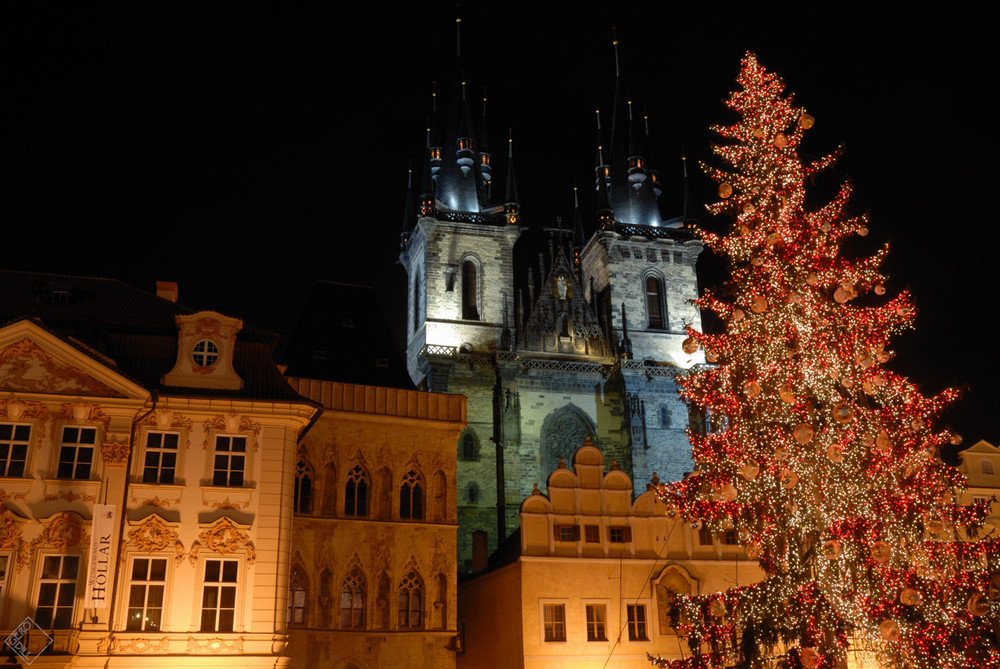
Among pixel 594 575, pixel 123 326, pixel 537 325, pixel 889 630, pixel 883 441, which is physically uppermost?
pixel 537 325

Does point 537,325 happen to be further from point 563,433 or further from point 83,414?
point 83,414

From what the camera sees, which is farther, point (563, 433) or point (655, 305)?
point (655, 305)

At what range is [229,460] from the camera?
2062cm

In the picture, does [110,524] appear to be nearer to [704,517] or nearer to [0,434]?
[0,434]

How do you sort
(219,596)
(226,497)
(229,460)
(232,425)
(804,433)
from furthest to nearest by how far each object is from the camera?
1. (232,425)
2. (229,460)
3. (226,497)
4. (219,596)
5. (804,433)

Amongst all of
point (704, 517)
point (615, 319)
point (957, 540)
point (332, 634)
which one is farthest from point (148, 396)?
point (615, 319)

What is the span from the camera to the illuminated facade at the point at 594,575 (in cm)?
2467

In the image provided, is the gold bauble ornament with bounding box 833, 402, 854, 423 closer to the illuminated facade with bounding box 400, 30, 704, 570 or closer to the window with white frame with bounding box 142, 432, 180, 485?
the window with white frame with bounding box 142, 432, 180, 485

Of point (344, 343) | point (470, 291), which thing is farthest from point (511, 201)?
point (344, 343)

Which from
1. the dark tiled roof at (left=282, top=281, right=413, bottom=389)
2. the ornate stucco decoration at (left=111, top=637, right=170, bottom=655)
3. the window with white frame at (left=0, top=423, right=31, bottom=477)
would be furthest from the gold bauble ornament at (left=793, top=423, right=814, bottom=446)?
the window with white frame at (left=0, top=423, right=31, bottom=477)

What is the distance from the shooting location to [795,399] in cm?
1634

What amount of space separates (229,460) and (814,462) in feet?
38.2

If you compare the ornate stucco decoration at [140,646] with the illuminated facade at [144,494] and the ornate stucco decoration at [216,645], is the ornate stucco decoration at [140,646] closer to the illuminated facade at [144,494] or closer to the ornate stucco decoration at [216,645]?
the illuminated facade at [144,494]

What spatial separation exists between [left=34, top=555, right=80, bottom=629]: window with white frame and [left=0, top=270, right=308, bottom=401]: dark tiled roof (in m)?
3.81
